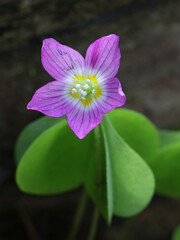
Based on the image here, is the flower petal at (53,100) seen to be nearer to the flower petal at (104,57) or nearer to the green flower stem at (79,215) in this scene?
the flower petal at (104,57)

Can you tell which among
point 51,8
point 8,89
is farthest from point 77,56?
point 8,89

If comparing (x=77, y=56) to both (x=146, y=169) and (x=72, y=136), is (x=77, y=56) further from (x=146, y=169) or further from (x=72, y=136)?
(x=146, y=169)

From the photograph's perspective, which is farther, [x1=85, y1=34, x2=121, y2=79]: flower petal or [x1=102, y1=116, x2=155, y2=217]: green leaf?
[x1=102, y1=116, x2=155, y2=217]: green leaf

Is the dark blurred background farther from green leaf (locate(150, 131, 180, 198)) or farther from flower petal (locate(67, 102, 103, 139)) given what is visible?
flower petal (locate(67, 102, 103, 139))

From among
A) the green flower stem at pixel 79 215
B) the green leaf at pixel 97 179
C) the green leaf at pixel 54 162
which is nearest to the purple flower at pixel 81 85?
the green leaf at pixel 54 162

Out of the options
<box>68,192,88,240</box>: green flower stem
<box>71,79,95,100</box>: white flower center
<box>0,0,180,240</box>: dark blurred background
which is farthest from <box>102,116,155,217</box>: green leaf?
<box>0,0,180,240</box>: dark blurred background

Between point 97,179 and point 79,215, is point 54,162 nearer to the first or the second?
point 97,179

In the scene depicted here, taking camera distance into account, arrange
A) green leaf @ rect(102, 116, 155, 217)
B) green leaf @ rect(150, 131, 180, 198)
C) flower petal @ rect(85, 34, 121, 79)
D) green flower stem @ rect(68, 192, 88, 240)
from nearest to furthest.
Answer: flower petal @ rect(85, 34, 121, 79) < green leaf @ rect(102, 116, 155, 217) < green leaf @ rect(150, 131, 180, 198) < green flower stem @ rect(68, 192, 88, 240)
